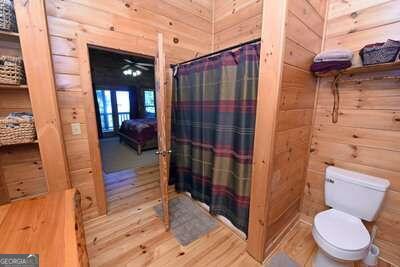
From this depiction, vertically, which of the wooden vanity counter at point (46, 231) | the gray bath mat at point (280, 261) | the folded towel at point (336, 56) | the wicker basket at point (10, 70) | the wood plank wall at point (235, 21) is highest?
the wood plank wall at point (235, 21)

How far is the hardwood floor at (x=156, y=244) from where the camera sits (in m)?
1.54

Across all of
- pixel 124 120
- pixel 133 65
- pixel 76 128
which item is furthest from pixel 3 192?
pixel 133 65

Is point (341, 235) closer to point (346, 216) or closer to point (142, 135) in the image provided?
point (346, 216)

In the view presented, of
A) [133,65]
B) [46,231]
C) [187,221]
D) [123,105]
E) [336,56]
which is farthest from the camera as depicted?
[123,105]

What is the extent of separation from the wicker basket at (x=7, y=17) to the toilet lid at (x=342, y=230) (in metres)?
2.74

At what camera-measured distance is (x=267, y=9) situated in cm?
125

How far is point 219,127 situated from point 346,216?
136 cm

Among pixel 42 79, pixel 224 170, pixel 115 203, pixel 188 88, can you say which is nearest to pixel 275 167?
pixel 224 170

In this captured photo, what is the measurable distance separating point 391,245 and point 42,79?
3.16 metres

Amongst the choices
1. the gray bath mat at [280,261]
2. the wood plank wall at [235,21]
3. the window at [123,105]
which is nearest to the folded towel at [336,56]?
the wood plank wall at [235,21]

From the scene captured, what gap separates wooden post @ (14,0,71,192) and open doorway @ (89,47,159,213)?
108cm

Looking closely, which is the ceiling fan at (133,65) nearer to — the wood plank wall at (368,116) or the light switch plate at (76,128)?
the light switch plate at (76,128)

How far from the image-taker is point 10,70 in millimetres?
1290

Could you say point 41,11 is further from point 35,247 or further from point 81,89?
point 35,247
